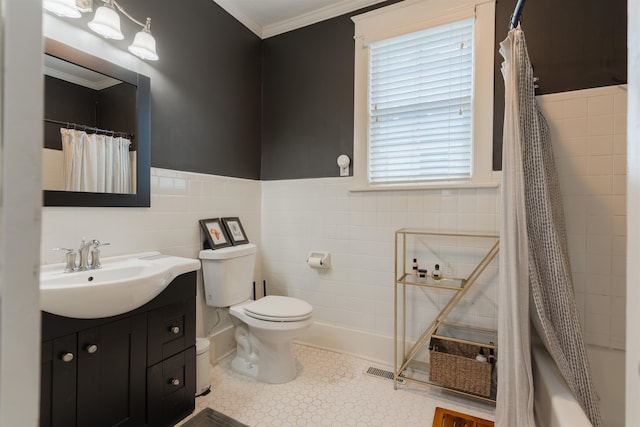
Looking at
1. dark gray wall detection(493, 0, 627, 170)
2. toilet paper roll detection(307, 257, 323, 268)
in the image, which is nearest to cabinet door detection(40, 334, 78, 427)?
toilet paper roll detection(307, 257, 323, 268)

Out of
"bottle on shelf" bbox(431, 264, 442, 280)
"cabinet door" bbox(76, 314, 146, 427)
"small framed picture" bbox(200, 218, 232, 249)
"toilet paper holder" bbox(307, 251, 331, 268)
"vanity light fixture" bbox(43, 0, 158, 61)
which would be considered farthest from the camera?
"toilet paper holder" bbox(307, 251, 331, 268)

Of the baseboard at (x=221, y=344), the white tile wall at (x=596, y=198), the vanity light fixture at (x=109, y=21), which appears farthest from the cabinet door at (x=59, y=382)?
the white tile wall at (x=596, y=198)

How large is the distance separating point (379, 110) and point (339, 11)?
2.76 feet

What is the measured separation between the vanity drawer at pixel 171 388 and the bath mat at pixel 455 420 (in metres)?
1.29

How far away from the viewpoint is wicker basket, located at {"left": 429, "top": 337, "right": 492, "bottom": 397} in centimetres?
Result: 169

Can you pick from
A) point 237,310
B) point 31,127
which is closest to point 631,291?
point 31,127

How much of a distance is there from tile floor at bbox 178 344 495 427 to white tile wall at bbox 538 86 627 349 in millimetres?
823

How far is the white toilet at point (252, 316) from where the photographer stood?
6.06 feet

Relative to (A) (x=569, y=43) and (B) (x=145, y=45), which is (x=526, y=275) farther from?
(B) (x=145, y=45)

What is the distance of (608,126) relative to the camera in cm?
163

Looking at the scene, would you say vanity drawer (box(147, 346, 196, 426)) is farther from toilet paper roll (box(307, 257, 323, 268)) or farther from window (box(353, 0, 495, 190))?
window (box(353, 0, 495, 190))

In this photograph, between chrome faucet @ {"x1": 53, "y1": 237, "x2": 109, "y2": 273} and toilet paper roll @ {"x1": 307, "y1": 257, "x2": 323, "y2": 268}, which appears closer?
chrome faucet @ {"x1": 53, "y1": 237, "x2": 109, "y2": 273}

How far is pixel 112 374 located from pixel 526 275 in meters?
1.74

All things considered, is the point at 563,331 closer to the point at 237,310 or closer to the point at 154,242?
the point at 237,310
